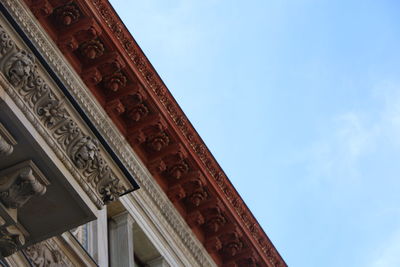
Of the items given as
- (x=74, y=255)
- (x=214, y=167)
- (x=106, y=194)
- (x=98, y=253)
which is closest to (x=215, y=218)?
(x=214, y=167)

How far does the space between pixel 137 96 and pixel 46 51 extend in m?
2.25

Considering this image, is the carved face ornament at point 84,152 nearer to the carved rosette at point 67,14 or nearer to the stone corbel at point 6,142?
the stone corbel at point 6,142

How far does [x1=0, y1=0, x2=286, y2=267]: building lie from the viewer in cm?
1046

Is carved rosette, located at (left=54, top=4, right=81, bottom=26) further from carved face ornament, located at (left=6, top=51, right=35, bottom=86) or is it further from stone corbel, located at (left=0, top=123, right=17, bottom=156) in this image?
stone corbel, located at (left=0, top=123, right=17, bottom=156)

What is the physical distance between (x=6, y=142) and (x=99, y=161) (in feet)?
4.34

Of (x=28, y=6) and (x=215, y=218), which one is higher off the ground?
(x=28, y=6)

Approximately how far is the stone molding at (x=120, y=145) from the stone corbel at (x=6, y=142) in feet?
21.2

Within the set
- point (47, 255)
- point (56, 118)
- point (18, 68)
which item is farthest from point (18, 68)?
point (47, 255)

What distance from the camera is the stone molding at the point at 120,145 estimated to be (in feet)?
55.4

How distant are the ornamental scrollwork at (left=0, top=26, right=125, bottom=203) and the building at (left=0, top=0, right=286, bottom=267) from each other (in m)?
0.01

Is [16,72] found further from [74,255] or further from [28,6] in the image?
[28,6]

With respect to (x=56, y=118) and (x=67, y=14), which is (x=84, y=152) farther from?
(x=67, y=14)

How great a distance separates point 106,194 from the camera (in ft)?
37.0

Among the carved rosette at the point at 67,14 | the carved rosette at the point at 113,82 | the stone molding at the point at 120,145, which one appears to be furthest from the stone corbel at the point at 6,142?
the carved rosette at the point at 113,82
